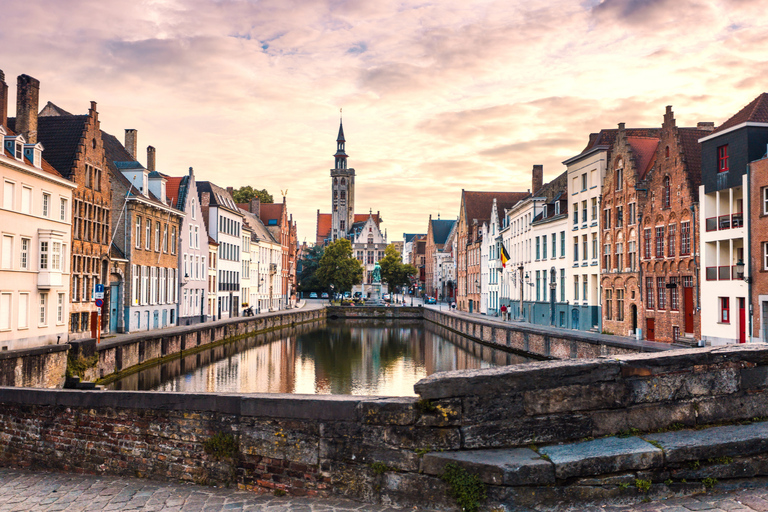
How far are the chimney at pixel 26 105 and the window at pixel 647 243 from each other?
108 feet

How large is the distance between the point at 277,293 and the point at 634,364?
90.5 metres

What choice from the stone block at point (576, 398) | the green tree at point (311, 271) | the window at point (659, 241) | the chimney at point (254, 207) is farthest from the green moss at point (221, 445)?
the green tree at point (311, 271)

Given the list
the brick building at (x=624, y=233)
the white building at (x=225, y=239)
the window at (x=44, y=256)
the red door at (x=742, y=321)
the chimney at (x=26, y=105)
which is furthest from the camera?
the white building at (x=225, y=239)

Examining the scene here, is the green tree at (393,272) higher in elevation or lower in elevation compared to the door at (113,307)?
higher

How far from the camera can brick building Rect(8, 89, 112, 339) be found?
117ft

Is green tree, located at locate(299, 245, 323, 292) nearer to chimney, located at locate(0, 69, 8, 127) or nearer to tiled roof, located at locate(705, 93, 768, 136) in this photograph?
chimney, located at locate(0, 69, 8, 127)

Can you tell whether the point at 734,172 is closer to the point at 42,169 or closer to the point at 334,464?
the point at 334,464

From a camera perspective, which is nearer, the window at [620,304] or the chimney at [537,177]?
the window at [620,304]

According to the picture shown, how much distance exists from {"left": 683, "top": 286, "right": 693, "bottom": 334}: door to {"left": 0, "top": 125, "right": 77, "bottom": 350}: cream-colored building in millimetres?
29534

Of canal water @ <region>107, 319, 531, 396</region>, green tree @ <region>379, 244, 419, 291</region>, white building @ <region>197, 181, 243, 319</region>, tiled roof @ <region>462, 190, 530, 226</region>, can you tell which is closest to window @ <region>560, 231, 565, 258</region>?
canal water @ <region>107, 319, 531, 396</region>

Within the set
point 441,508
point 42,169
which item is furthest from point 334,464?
point 42,169

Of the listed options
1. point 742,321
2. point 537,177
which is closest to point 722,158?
point 742,321

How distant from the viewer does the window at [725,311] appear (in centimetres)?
3159

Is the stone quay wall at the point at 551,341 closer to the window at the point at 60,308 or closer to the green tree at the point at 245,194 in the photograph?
the window at the point at 60,308
